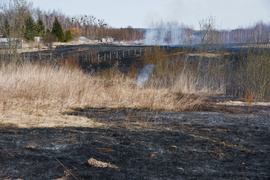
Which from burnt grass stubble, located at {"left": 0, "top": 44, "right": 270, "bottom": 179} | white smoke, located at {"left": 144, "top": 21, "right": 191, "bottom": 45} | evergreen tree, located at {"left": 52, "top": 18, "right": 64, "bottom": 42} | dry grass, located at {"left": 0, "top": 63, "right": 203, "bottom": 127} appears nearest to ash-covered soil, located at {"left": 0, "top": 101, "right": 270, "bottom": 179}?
burnt grass stubble, located at {"left": 0, "top": 44, "right": 270, "bottom": 179}

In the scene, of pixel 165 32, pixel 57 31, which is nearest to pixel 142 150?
pixel 57 31

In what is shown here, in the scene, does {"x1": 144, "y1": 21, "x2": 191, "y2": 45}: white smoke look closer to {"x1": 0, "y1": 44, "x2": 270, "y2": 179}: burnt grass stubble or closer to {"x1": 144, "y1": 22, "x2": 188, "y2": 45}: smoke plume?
{"x1": 144, "y1": 22, "x2": 188, "y2": 45}: smoke plume

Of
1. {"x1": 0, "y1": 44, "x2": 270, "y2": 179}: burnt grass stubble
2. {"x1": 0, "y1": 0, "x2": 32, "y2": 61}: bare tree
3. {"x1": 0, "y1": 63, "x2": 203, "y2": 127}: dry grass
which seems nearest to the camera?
{"x1": 0, "y1": 44, "x2": 270, "y2": 179}: burnt grass stubble

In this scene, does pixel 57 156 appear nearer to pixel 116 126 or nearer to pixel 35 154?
pixel 35 154

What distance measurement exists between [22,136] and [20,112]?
1439mm

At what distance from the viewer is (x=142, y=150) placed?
3645 millimetres

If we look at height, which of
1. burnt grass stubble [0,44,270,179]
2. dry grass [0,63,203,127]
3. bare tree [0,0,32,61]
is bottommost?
burnt grass stubble [0,44,270,179]

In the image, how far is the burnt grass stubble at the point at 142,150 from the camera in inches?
115

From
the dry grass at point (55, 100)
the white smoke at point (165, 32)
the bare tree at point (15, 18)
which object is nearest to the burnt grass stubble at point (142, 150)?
the dry grass at point (55, 100)

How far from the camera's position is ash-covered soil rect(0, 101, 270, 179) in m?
2.93

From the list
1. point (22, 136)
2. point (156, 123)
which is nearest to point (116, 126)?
point (156, 123)

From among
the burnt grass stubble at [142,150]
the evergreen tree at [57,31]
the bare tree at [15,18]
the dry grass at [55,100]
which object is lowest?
the burnt grass stubble at [142,150]

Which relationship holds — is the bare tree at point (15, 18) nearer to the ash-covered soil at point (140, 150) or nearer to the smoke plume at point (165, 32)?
the ash-covered soil at point (140, 150)

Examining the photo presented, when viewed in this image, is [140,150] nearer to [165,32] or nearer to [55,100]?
[55,100]
